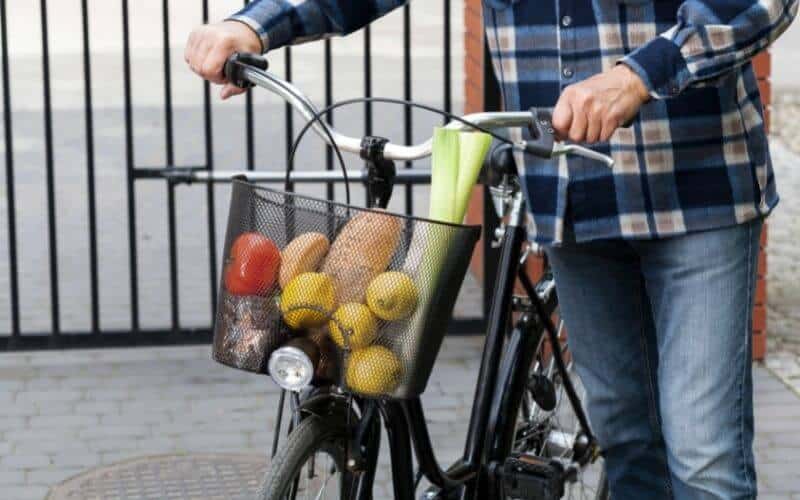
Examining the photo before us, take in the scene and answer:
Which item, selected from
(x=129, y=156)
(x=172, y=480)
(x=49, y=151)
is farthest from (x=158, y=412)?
(x=49, y=151)

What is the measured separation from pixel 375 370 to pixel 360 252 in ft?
0.61

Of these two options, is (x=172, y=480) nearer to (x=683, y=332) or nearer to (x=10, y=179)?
(x=10, y=179)

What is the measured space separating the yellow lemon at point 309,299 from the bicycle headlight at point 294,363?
0.04 metres

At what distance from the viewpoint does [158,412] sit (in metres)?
5.80

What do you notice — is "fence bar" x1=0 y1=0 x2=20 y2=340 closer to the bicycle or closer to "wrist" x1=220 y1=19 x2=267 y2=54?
the bicycle

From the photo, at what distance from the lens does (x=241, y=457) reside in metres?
5.30

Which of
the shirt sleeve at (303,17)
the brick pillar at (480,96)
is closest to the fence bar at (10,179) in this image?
the brick pillar at (480,96)

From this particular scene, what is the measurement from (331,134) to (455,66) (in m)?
10.6

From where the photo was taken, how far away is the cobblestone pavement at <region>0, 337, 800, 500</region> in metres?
5.27

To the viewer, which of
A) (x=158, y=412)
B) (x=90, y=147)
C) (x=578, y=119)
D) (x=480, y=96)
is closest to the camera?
(x=578, y=119)

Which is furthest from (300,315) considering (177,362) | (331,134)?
(177,362)

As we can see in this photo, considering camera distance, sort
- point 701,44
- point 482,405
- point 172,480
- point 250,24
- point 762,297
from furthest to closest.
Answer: point 762,297 < point 172,480 < point 482,405 < point 250,24 < point 701,44

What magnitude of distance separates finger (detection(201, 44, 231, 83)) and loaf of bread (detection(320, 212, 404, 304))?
1.47 feet

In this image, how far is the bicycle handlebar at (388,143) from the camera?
285cm
